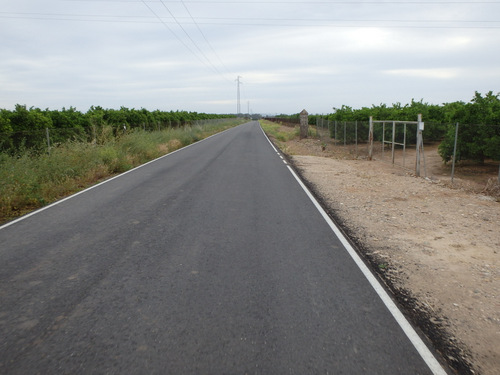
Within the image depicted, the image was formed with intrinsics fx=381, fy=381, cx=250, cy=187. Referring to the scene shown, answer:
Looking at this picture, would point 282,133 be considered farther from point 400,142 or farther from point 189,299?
point 189,299

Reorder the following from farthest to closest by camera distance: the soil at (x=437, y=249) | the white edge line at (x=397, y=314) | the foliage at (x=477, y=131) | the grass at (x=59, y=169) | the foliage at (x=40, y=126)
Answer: the foliage at (x=477, y=131)
the foliage at (x=40, y=126)
the grass at (x=59, y=169)
the soil at (x=437, y=249)
the white edge line at (x=397, y=314)

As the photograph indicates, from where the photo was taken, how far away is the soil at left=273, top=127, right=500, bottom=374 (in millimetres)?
3682

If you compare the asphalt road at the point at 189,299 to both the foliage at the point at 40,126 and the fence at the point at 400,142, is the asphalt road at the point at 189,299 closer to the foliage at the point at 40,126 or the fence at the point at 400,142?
the foliage at the point at 40,126

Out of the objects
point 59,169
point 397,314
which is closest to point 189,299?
point 397,314

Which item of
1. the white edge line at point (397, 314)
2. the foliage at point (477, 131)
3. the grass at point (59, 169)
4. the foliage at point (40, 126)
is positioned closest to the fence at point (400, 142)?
the foliage at point (477, 131)

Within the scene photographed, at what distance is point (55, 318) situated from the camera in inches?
152

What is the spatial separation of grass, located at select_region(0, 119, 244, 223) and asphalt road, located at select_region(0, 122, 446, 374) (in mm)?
1562

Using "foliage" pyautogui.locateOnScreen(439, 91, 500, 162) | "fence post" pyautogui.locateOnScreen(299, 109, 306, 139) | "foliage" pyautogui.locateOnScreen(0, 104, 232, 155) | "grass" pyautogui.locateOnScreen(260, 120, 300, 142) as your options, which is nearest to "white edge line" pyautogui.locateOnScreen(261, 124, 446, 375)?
"foliage" pyautogui.locateOnScreen(0, 104, 232, 155)

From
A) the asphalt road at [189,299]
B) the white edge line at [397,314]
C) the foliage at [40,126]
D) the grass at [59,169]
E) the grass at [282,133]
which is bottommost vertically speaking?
the grass at [282,133]

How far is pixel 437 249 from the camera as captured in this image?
6.02 meters

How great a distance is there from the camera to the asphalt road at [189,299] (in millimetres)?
3199

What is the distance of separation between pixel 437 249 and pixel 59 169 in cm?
1088

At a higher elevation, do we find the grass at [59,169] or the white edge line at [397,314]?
the grass at [59,169]

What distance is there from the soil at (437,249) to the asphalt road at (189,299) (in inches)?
17.6
